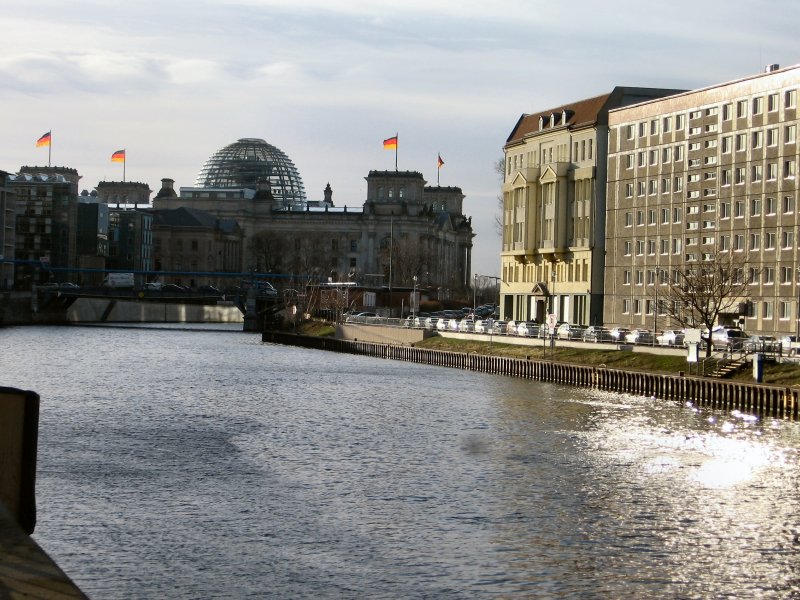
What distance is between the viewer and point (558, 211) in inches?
5738

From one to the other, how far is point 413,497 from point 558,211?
102 meters

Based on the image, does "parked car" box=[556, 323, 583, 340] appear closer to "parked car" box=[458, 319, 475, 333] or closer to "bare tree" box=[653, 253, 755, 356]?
"bare tree" box=[653, 253, 755, 356]

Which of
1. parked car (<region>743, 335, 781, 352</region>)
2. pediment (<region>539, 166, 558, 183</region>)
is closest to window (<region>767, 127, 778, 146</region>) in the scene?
parked car (<region>743, 335, 781, 352</region>)

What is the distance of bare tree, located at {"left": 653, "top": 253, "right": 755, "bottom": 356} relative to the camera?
326 feet

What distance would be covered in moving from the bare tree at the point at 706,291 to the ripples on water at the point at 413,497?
1851 centimetres

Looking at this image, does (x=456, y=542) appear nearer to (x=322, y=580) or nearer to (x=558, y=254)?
(x=322, y=580)

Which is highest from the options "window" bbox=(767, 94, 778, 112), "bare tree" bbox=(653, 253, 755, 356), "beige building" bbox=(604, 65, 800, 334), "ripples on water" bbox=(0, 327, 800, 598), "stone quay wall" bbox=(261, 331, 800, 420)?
"window" bbox=(767, 94, 778, 112)

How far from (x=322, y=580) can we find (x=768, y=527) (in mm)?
14199

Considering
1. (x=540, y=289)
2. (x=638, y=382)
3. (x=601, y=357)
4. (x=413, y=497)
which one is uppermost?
(x=540, y=289)

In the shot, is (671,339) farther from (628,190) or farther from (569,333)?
(628,190)

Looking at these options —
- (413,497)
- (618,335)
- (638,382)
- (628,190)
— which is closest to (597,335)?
(618,335)

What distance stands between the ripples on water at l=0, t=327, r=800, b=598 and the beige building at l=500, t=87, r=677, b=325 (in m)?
57.8

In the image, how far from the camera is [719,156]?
118125 millimetres

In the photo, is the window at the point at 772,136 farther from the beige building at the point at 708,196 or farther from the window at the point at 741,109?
the window at the point at 741,109
